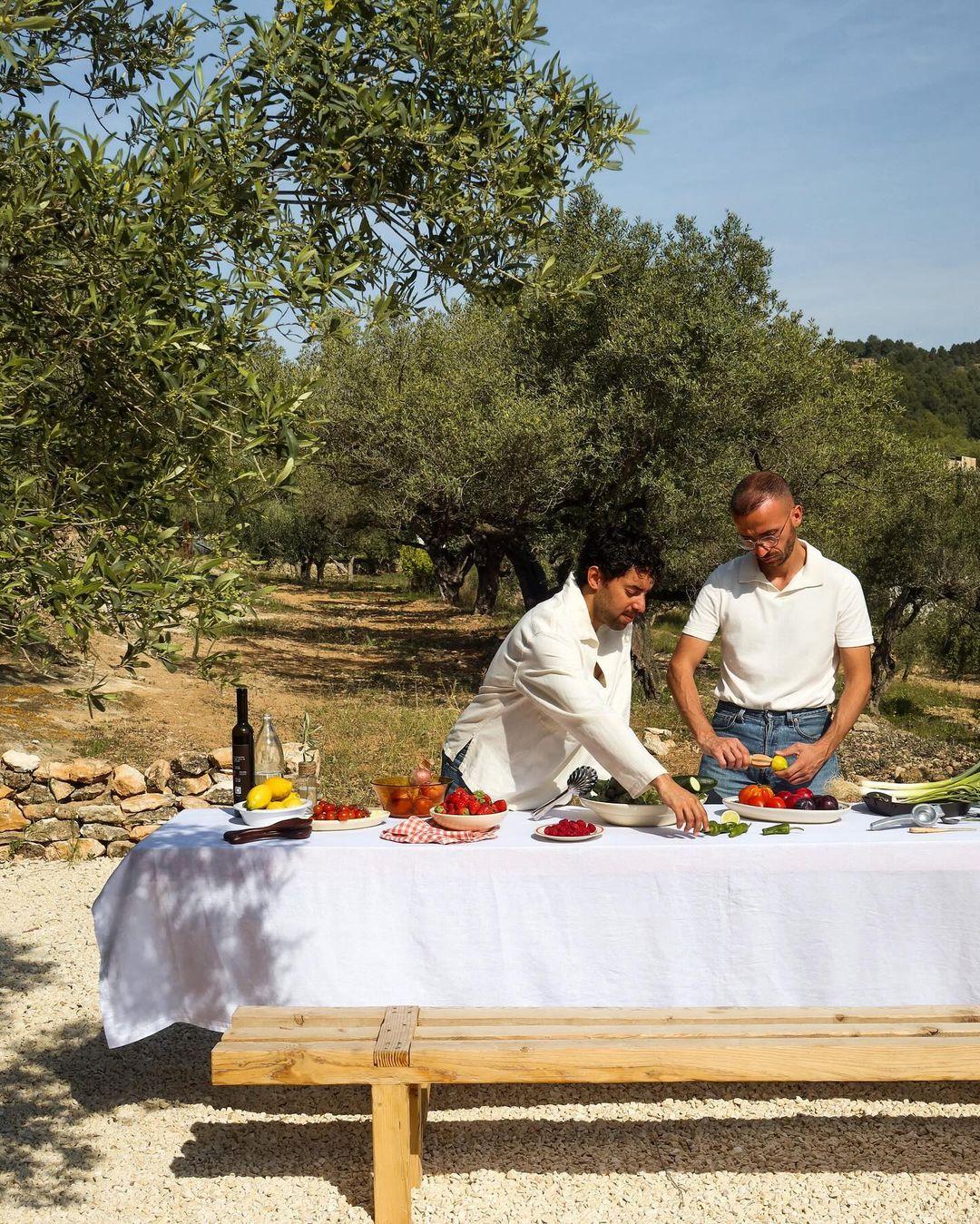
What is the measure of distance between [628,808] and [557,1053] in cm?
101

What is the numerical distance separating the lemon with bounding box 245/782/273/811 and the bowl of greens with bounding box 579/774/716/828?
1127mm

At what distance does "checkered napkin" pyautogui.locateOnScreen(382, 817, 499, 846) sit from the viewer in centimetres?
386

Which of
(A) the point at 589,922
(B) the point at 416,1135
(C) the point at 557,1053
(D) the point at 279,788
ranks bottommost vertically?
(B) the point at 416,1135

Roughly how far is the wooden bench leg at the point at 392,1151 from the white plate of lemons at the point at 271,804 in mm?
1108

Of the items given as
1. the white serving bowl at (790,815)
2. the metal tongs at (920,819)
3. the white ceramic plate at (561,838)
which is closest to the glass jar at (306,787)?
the white ceramic plate at (561,838)

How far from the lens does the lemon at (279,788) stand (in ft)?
13.8

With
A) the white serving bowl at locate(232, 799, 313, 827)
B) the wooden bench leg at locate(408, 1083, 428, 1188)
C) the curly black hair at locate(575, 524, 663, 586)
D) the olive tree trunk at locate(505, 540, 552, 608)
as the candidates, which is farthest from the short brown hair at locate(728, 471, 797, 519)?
the olive tree trunk at locate(505, 540, 552, 608)

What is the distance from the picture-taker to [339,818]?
418 centimetres

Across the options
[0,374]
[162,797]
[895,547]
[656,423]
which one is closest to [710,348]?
[656,423]

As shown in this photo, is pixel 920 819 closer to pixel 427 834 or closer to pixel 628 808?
pixel 628 808

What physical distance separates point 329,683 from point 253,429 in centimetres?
1470

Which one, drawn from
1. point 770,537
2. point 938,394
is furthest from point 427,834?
point 938,394

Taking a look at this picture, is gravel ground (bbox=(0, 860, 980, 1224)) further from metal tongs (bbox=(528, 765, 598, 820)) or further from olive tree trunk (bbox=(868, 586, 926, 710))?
olive tree trunk (bbox=(868, 586, 926, 710))

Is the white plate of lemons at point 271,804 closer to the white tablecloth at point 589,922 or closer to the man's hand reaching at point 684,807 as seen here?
the white tablecloth at point 589,922
